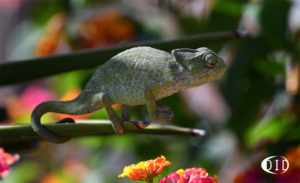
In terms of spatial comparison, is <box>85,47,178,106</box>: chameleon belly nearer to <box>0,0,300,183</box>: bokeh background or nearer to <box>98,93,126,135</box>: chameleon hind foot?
<box>98,93,126,135</box>: chameleon hind foot

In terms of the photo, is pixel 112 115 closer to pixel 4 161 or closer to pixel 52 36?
pixel 4 161

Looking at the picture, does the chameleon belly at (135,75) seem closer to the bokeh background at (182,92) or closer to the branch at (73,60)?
the branch at (73,60)

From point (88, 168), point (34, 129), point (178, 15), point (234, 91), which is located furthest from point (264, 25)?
point (34, 129)

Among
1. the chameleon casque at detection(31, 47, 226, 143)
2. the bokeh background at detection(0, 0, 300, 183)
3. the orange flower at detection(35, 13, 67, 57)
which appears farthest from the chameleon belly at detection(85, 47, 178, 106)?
the orange flower at detection(35, 13, 67, 57)

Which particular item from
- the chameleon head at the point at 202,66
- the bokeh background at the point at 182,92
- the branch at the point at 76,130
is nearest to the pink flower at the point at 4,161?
the branch at the point at 76,130

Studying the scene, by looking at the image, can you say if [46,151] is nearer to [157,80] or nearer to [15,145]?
[15,145]

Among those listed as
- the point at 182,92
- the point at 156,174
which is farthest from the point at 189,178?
the point at 182,92
